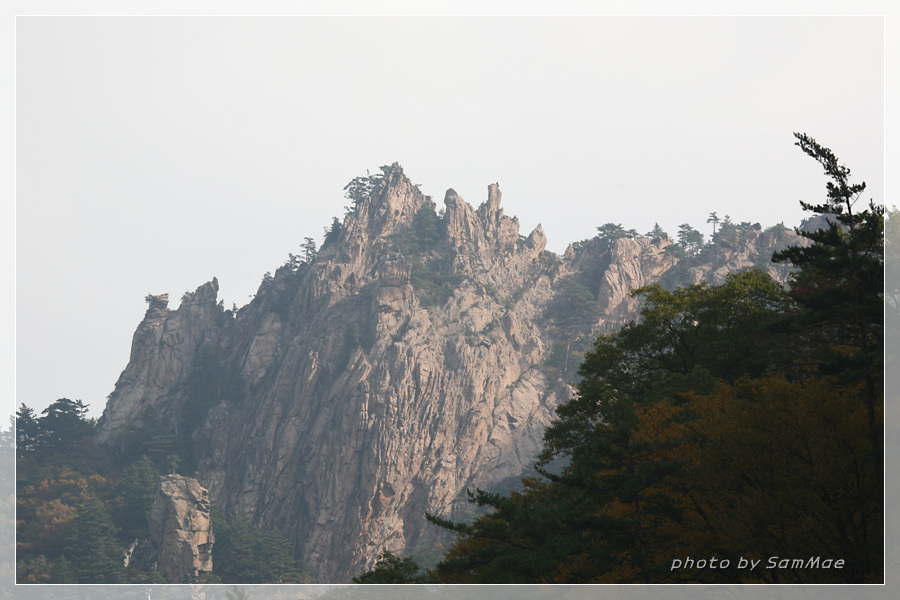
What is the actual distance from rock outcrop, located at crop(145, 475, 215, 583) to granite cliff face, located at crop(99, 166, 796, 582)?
1226cm

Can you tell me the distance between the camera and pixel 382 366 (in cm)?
10244

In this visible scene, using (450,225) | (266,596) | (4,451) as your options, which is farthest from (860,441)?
(4,451)

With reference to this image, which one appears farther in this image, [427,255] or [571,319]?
[427,255]

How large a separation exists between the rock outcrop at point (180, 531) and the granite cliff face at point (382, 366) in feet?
40.2

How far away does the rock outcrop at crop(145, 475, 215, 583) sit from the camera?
87.2 m

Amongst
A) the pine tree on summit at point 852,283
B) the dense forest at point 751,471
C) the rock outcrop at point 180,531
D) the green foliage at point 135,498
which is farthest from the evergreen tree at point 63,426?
the pine tree on summit at point 852,283

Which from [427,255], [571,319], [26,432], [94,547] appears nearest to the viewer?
[94,547]

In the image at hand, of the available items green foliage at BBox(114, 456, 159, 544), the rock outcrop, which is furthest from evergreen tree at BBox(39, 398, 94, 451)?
the rock outcrop

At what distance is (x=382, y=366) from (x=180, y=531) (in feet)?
100

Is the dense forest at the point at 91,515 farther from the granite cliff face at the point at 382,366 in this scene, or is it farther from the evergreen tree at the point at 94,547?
the granite cliff face at the point at 382,366

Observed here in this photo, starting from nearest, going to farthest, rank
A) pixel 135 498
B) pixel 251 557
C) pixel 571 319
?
pixel 251 557 < pixel 135 498 < pixel 571 319

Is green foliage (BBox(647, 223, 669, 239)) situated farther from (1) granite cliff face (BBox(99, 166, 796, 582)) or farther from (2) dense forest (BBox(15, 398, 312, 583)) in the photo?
(2) dense forest (BBox(15, 398, 312, 583))

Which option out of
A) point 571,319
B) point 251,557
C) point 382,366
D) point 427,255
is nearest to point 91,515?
point 251,557

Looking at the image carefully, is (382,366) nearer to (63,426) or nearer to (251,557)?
(251,557)
